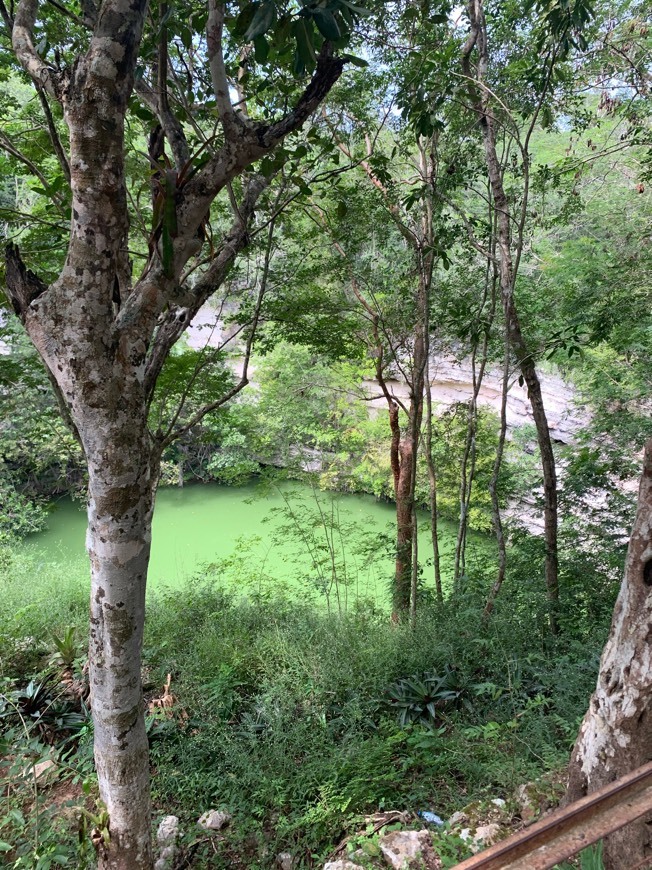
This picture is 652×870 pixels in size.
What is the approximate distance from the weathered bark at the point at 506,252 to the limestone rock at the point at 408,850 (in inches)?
65.7

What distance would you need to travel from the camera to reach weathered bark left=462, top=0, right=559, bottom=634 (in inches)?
109

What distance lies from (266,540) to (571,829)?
834 centimetres

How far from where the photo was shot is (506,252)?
2881 mm

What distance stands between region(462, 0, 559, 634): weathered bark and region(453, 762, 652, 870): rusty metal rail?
2.38m

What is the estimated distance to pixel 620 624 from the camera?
1.37 metres

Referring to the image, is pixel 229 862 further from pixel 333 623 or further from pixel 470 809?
pixel 333 623

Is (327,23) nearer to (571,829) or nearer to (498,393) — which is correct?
(571,829)

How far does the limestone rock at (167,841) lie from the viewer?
202 cm

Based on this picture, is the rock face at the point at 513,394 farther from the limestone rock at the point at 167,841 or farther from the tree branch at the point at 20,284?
the tree branch at the point at 20,284

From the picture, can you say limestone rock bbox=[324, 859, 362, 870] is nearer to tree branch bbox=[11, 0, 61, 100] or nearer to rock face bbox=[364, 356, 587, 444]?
tree branch bbox=[11, 0, 61, 100]

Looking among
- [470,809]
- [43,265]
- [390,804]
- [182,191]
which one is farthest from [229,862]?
[43,265]

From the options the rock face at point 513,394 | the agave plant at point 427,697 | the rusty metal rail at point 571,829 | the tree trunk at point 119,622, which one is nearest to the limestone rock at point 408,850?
the agave plant at point 427,697

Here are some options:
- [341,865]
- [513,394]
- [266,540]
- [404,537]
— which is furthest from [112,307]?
[513,394]

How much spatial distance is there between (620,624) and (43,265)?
365cm
